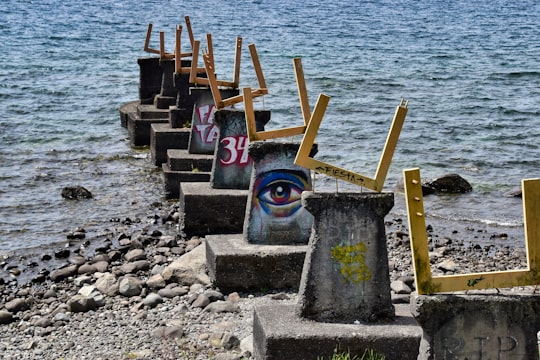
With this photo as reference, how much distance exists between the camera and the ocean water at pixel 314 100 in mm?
16453

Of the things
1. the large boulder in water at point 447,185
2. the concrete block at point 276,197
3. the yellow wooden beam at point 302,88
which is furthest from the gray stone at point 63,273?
the large boulder in water at point 447,185

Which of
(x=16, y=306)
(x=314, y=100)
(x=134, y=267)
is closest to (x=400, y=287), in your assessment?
(x=134, y=267)

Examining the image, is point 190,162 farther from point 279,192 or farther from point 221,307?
point 221,307

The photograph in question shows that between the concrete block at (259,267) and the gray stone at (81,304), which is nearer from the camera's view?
the concrete block at (259,267)

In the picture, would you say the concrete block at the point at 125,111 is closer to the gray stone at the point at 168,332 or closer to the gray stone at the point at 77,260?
the gray stone at the point at 77,260

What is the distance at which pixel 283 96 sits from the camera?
2866 cm

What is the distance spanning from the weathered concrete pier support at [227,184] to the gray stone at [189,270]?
0.95 m

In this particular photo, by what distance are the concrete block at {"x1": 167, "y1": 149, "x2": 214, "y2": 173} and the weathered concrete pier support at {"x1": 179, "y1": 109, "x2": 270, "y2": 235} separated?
7.38ft

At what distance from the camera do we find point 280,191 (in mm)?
10117

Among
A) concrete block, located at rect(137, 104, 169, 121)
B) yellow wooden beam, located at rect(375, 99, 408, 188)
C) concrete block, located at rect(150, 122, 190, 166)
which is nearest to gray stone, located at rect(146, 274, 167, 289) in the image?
yellow wooden beam, located at rect(375, 99, 408, 188)

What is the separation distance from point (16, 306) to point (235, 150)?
3.21 metres

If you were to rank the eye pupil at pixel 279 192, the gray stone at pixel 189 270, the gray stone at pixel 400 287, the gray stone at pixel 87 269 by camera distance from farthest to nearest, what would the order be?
1. the gray stone at pixel 87 269
2. the gray stone at pixel 189 270
3. the gray stone at pixel 400 287
4. the eye pupil at pixel 279 192

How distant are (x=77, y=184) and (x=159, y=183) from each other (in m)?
1.58

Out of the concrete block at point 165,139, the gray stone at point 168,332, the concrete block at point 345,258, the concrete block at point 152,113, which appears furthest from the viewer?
the concrete block at point 152,113
